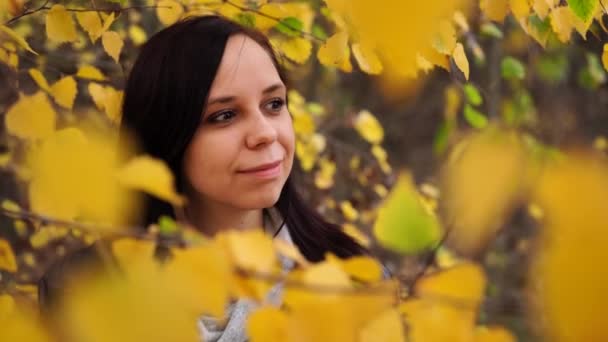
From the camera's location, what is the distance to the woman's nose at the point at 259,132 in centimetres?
91

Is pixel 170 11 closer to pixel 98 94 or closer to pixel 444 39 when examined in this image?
pixel 98 94

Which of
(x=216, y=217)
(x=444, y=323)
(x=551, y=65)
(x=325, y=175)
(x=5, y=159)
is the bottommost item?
(x=551, y=65)

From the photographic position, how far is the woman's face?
3.02 feet

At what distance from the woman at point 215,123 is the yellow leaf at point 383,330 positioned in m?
0.50

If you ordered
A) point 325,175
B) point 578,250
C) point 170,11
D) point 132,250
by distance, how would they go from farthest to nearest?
point 325,175 → point 170,11 → point 132,250 → point 578,250

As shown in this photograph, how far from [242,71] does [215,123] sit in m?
0.07

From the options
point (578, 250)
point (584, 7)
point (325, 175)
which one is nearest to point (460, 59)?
point (584, 7)

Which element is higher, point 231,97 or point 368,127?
point 231,97

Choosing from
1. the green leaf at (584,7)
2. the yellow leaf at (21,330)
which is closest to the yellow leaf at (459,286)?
the yellow leaf at (21,330)

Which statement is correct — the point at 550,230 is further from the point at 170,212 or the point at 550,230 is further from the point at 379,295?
the point at 170,212

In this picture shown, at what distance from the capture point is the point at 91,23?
1.03 meters

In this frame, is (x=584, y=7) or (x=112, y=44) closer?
(x=584, y=7)

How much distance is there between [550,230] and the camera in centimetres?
32

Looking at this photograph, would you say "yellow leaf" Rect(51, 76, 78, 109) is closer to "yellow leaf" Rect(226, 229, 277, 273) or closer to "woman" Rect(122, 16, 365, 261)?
"woman" Rect(122, 16, 365, 261)
